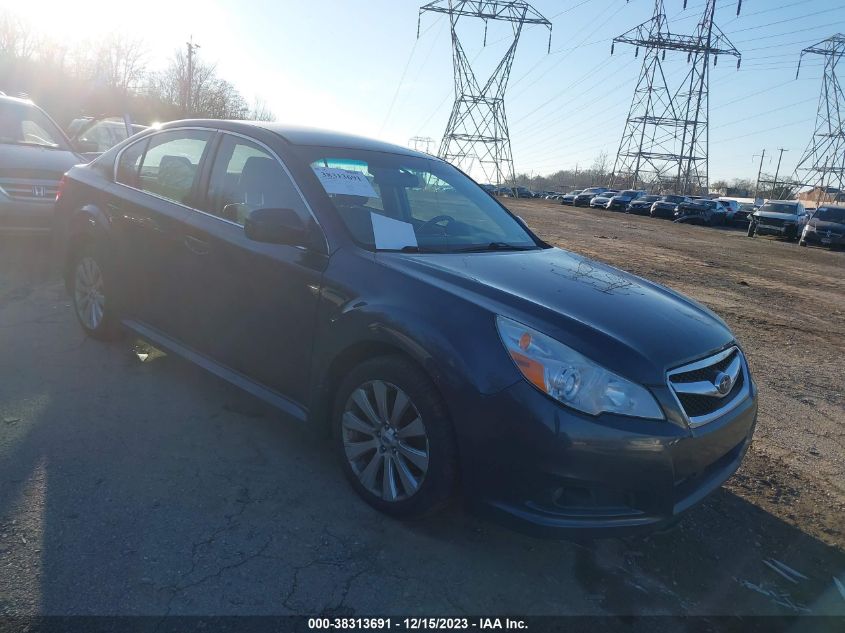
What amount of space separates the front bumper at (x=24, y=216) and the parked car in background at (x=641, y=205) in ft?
146

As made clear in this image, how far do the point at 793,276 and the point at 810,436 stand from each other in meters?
11.0

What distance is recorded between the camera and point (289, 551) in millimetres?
2660

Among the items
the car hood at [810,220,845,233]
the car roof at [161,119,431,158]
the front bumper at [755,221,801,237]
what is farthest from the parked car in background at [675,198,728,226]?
the car roof at [161,119,431,158]

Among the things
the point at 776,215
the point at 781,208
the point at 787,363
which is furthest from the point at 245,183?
the point at 781,208

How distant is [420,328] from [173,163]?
2499 mm

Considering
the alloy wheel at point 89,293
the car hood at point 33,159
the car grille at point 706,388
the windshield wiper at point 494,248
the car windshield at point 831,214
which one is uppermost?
the car windshield at point 831,214

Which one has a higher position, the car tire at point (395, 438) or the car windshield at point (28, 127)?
the car windshield at point (28, 127)

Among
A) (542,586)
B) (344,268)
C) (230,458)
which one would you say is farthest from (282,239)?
(542,586)

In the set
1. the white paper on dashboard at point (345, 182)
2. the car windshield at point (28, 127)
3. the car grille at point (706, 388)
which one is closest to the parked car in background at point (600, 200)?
the car windshield at point (28, 127)

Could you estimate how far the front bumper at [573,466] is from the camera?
2.38m

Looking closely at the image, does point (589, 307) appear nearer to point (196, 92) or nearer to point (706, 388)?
point (706, 388)

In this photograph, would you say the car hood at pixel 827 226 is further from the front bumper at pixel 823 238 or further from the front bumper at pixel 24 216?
the front bumper at pixel 24 216

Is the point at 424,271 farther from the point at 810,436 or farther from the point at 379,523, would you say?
the point at 810,436

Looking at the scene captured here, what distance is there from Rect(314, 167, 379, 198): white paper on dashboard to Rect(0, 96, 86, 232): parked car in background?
505 centimetres
